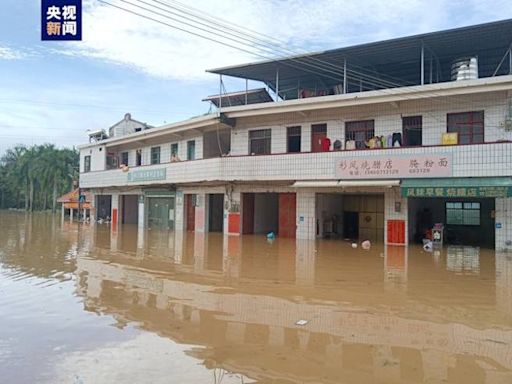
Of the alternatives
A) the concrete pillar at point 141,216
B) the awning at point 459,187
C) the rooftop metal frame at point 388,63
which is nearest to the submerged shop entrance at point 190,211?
the concrete pillar at point 141,216

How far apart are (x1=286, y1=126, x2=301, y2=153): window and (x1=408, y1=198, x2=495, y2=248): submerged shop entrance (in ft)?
19.0

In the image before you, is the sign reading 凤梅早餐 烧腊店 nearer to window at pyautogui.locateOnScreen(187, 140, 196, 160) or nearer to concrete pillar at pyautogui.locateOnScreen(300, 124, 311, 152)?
window at pyautogui.locateOnScreen(187, 140, 196, 160)

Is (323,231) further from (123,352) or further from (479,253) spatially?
(123,352)

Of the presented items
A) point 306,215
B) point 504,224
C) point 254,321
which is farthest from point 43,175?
point 254,321

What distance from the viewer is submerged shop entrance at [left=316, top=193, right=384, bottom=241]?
21.6m

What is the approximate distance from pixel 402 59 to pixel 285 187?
7.48 metres

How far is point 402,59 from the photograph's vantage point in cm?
1972

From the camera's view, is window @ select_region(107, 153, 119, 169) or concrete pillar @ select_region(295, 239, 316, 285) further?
window @ select_region(107, 153, 119, 169)

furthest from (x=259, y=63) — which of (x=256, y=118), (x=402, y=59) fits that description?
(x=402, y=59)

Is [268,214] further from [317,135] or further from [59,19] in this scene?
[59,19]

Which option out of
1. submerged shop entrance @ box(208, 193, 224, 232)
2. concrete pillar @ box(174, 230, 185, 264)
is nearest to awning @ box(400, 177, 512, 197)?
concrete pillar @ box(174, 230, 185, 264)

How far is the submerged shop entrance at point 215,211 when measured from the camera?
25.9m

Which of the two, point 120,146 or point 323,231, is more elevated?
point 120,146

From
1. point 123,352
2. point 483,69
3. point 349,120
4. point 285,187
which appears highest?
point 483,69
